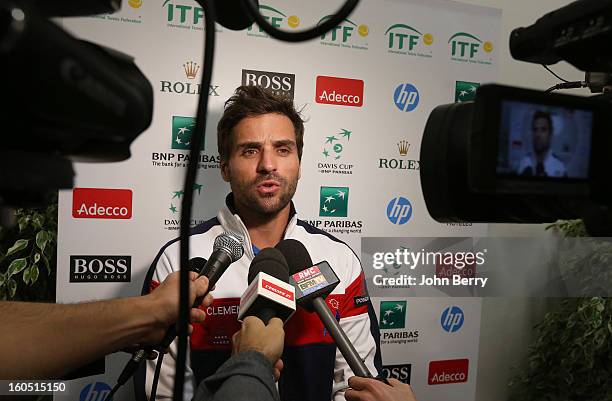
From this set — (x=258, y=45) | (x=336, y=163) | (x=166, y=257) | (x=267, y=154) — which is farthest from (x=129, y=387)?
(x=258, y=45)

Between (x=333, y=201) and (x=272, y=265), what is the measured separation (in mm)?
820

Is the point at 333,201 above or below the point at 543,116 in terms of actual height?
below

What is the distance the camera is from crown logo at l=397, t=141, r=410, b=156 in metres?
2.23

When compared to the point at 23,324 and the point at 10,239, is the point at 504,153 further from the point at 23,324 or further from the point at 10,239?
the point at 10,239

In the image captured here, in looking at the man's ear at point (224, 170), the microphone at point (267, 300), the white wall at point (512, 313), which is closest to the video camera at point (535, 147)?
the microphone at point (267, 300)

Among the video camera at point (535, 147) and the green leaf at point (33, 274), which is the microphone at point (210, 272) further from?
the green leaf at point (33, 274)

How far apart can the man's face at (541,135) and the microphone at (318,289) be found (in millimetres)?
747

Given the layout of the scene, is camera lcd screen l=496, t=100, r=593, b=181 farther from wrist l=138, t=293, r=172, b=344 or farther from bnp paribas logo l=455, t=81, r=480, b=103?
bnp paribas logo l=455, t=81, r=480, b=103

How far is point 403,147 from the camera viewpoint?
2.23 metres

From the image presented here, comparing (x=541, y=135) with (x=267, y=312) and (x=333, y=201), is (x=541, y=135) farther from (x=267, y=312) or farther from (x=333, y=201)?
(x=333, y=201)

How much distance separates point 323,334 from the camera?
1807mm

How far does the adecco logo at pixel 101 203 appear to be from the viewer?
1.85 metres

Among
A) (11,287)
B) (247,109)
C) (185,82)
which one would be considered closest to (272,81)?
(247,109)

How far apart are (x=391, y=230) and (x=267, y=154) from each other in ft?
2.48
